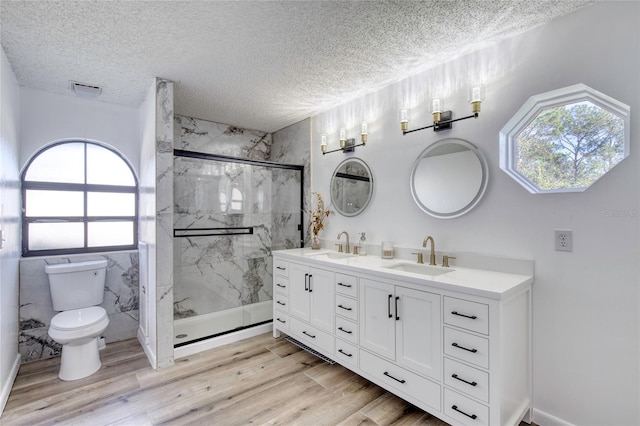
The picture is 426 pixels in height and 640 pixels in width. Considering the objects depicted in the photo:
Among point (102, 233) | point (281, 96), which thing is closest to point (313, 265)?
point (281, 96)

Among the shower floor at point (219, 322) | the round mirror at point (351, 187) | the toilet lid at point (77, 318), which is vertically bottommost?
the shower floor at point (219, 322)

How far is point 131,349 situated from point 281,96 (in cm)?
286

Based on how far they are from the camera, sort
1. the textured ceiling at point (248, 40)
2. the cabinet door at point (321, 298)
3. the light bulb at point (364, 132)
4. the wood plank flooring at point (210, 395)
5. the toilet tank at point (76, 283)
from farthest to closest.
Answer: the light bulb at point (364, 132), the toilet tank at point (76, 283), the cabinet door at point (321, 298), the wood plank flooring at point (210, 395), the textured ceiling at point (248, 40)

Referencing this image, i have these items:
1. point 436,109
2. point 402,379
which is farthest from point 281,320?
point 436,109

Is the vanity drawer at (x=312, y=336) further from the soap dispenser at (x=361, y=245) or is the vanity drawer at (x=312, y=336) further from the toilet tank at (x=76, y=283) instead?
the toilet tank at (x=76, y=283)

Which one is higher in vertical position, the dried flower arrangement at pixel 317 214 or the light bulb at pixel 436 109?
the light bulb at pixel 436 109

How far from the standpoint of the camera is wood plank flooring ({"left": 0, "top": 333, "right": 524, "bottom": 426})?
195cm

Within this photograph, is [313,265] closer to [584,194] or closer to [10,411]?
[584,194]

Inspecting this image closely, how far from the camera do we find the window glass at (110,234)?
3.14 m

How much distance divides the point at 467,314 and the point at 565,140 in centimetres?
123

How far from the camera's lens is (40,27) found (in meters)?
1.88

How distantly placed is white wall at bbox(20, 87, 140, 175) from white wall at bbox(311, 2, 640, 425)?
303 centimetres

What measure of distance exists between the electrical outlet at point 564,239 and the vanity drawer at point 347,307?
1340 millimetres

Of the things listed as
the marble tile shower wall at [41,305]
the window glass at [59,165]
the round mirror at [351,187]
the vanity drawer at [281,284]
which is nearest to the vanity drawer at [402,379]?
the vanity drawer at [281,284]
